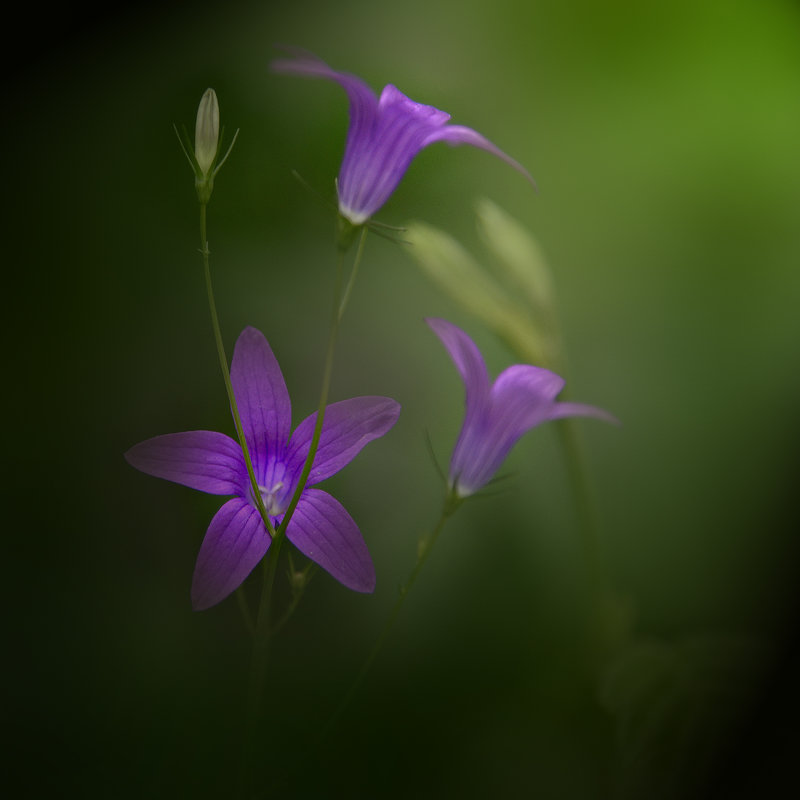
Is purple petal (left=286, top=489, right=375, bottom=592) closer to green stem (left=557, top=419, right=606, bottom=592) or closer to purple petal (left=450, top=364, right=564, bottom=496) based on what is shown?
purple petal (left=450, top=364, right=564, bottom=496)

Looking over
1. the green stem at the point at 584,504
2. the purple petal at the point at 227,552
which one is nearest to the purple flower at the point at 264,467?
the purple petal at the point at 227,552

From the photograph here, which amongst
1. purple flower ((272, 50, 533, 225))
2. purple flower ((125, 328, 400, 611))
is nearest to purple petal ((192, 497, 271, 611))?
purple flower ((125, 328, 400, 611))

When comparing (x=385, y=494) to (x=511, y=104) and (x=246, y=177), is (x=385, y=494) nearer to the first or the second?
(x=246, y=177)

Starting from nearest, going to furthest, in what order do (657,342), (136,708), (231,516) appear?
1. (231,516)
2. (136,708)
3. (657,342)

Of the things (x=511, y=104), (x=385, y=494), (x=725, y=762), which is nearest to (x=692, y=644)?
(x=725, y=762)

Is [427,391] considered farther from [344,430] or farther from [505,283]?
[344,430]

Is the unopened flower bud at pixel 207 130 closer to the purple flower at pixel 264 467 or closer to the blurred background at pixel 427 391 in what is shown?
the purple flower at pixel 264 467

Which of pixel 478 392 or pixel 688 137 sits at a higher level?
pixel 688 137
